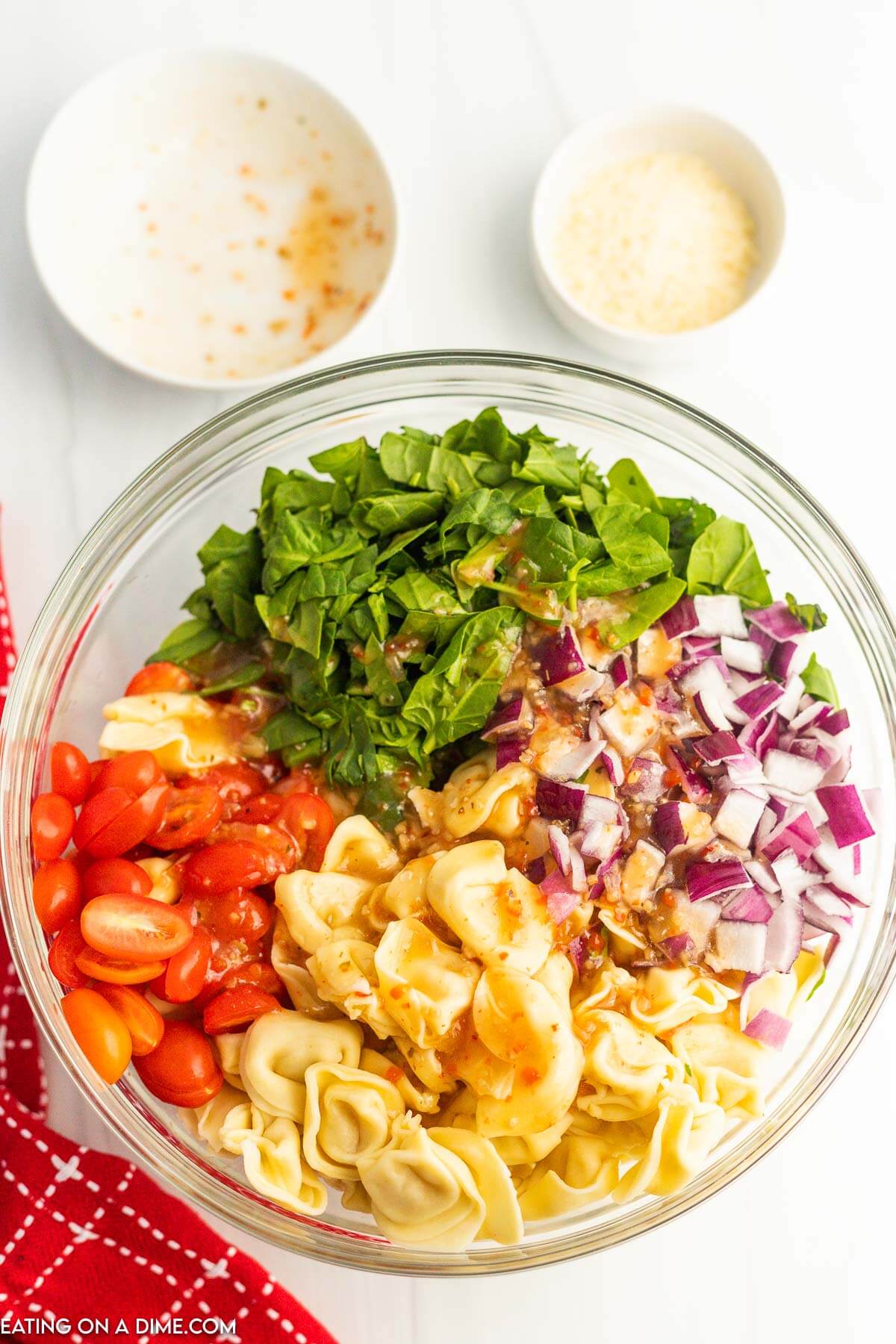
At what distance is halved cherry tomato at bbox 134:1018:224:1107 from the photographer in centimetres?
200

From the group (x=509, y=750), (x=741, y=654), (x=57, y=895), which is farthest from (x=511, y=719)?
(x=57, y=895)

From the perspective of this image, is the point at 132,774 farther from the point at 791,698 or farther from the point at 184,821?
the point at 791,698

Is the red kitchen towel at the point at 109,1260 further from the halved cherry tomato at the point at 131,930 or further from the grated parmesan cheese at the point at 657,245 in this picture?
the grated parmesan cheese at the point at 657,245

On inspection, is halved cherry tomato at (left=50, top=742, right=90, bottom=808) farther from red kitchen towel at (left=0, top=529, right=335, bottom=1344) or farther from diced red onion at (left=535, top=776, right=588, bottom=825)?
diced red onion at (left=535, top=776, right=588, bottom=825)

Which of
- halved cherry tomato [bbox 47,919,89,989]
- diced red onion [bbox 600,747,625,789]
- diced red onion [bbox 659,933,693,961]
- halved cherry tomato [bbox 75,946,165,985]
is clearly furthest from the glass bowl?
diced red onion [bbox 600,747,625,789]

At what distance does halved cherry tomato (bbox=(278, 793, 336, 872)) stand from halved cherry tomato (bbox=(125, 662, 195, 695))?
35 cm

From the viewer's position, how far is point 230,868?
6.67 ft

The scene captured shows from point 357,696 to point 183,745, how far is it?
36 centimetres

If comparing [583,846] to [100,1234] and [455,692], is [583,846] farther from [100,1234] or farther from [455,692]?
[100,1234]

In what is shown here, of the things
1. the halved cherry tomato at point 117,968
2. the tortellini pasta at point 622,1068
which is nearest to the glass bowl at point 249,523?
the halved cherry tomato at point 117,968

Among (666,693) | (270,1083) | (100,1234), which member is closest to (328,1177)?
(270,1083)

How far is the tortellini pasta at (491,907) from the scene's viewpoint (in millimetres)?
1957

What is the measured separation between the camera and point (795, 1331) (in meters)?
2.47

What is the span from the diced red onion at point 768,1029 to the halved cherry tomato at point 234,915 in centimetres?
98
